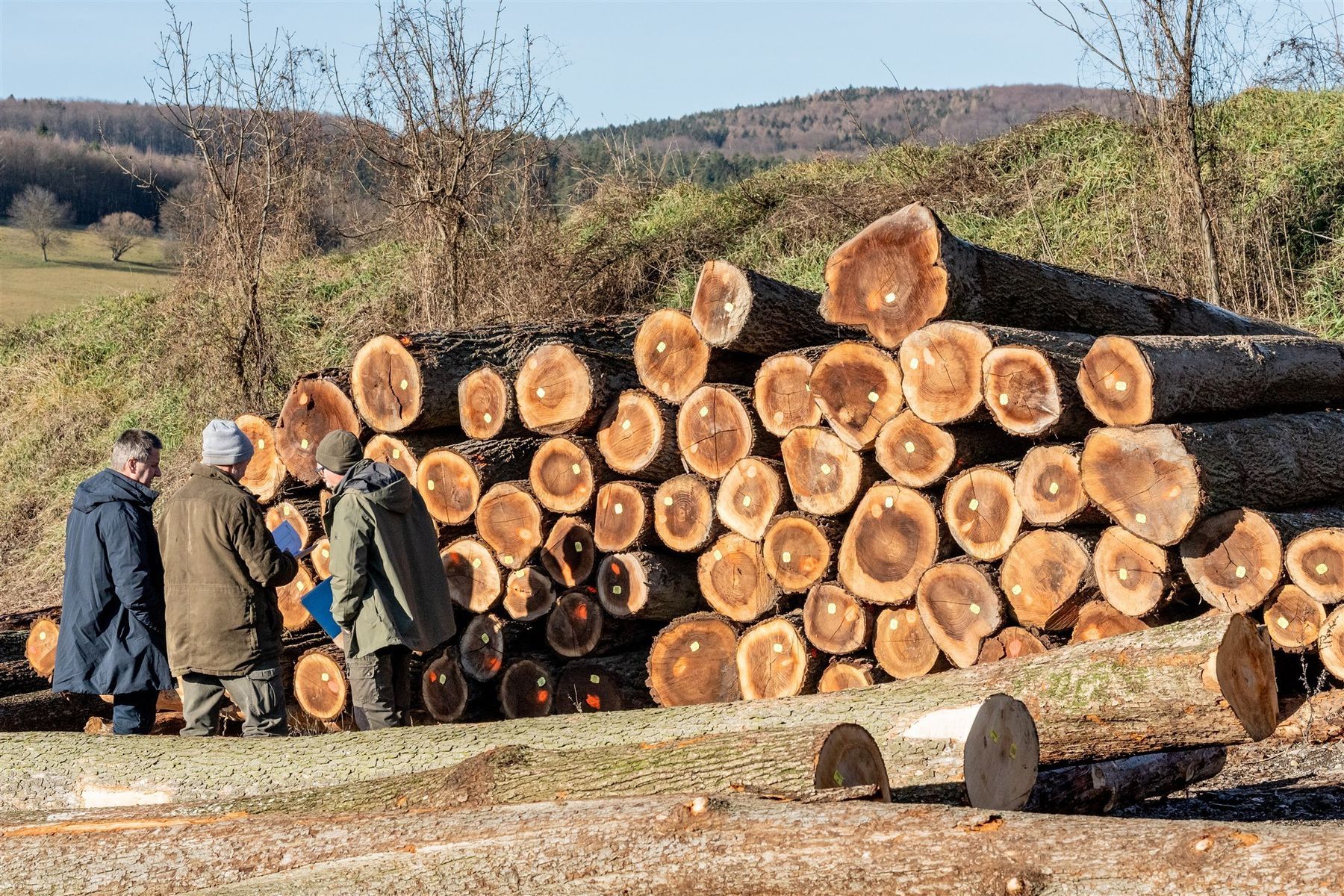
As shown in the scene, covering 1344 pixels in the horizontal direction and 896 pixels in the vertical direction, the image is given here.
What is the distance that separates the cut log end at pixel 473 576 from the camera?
278 inches

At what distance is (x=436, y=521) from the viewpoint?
727cm

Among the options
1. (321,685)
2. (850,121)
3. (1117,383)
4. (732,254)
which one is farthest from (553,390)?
(850,121)

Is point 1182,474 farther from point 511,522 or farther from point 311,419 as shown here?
point 311,419

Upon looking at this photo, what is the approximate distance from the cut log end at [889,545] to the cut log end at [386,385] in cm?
265

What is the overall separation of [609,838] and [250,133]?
1258 cm

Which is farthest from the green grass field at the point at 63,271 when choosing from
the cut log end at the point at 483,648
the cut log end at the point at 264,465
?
the cut log end at the point at 483,648

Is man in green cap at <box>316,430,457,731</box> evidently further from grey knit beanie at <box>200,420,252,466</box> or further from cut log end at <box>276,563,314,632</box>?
cut log end at <box>276,563,314,632</box>

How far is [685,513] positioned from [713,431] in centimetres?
49

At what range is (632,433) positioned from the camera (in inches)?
265

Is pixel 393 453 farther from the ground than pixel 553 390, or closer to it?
closer to it

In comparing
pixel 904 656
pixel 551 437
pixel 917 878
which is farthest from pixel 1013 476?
pixel 917 878

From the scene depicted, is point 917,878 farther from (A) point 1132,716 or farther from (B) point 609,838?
(A) point 1132,716

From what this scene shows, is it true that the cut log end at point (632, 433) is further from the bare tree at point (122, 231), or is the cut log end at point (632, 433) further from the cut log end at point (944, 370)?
the bare tree at point (122, 231)

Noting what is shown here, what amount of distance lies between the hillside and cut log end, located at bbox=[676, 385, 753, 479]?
20.1 feet
